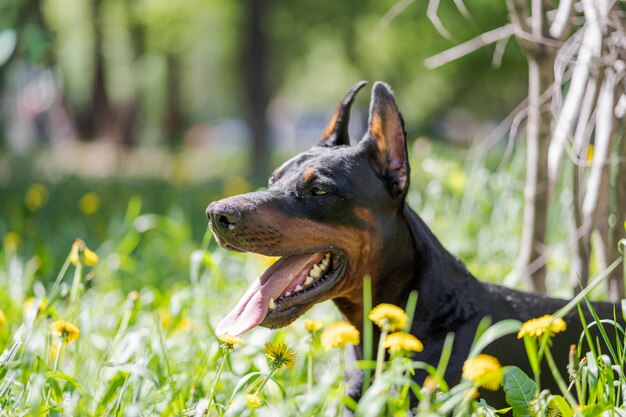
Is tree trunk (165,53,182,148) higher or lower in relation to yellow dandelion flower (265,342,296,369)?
lower

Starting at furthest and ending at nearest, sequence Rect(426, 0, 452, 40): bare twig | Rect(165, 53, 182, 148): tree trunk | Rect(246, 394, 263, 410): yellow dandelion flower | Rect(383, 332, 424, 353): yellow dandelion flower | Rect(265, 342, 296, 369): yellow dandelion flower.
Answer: Rect(165, 53, 182, 148): tree trunk < Rect(426, 0, 452, 40): bare twig < Rect(265, 342, 296, 369): yellow dandelion flower < Rect(246, 394, 263, 410): yellow dandelion flower < Rect(383, 332, 424, 353): yellow dandelion flower

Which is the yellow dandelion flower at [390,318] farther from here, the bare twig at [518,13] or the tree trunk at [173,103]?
the tree trunk at [173,103]

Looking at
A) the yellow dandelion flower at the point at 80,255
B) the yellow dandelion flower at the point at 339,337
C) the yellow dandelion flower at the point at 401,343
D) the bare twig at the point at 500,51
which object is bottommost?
the yellow dandelion flower at the point at 80,255

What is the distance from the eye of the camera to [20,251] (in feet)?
20.9

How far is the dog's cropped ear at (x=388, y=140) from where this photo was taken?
10.5 ft

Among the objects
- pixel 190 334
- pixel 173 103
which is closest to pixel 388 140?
pixel 190 334

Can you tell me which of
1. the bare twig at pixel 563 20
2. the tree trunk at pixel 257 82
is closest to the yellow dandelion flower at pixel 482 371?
the bare twig at pixel 563 20

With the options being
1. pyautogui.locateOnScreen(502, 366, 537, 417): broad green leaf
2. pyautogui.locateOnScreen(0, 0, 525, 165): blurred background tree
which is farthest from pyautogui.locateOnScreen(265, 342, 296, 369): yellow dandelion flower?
pyautogui.locateOnScreen(0, 0, 525, 165): blurred background tree

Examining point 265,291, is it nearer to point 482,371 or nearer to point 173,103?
point 482,371

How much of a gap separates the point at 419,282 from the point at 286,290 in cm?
51

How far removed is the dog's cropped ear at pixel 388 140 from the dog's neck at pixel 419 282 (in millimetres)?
138

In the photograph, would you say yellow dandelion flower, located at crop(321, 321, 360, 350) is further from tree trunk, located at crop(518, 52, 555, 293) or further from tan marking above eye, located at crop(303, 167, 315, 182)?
tree trunk, located at crop(518, 52, 555, 293)

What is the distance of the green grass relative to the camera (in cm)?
241

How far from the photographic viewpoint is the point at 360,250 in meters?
3.08
